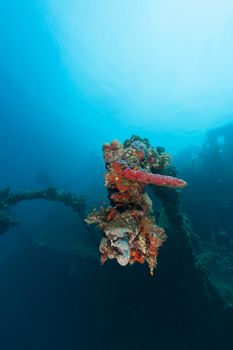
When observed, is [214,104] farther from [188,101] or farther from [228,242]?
[228,242]

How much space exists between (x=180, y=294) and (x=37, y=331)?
1433 cm

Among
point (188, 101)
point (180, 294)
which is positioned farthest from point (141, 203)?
point (188, 101)

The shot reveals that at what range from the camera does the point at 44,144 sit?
13600 cm

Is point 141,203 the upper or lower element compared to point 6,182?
→ lower

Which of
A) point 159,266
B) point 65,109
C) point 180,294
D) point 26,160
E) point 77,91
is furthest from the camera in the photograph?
point 26,160

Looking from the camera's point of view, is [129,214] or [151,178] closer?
[151,178]

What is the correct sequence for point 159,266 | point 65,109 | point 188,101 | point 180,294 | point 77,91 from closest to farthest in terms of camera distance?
1. point 180,294
2. point 159,266
3. point 188,101
4. point 77,91
5. point 65,109

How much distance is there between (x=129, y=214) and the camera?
427 cm

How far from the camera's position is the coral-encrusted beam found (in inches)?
143

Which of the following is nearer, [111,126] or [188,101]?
[188,101]

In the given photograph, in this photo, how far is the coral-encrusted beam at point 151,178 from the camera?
3643 mm

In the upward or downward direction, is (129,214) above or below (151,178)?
below

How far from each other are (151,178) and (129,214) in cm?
81

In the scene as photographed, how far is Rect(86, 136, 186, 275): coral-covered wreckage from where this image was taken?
359cm
